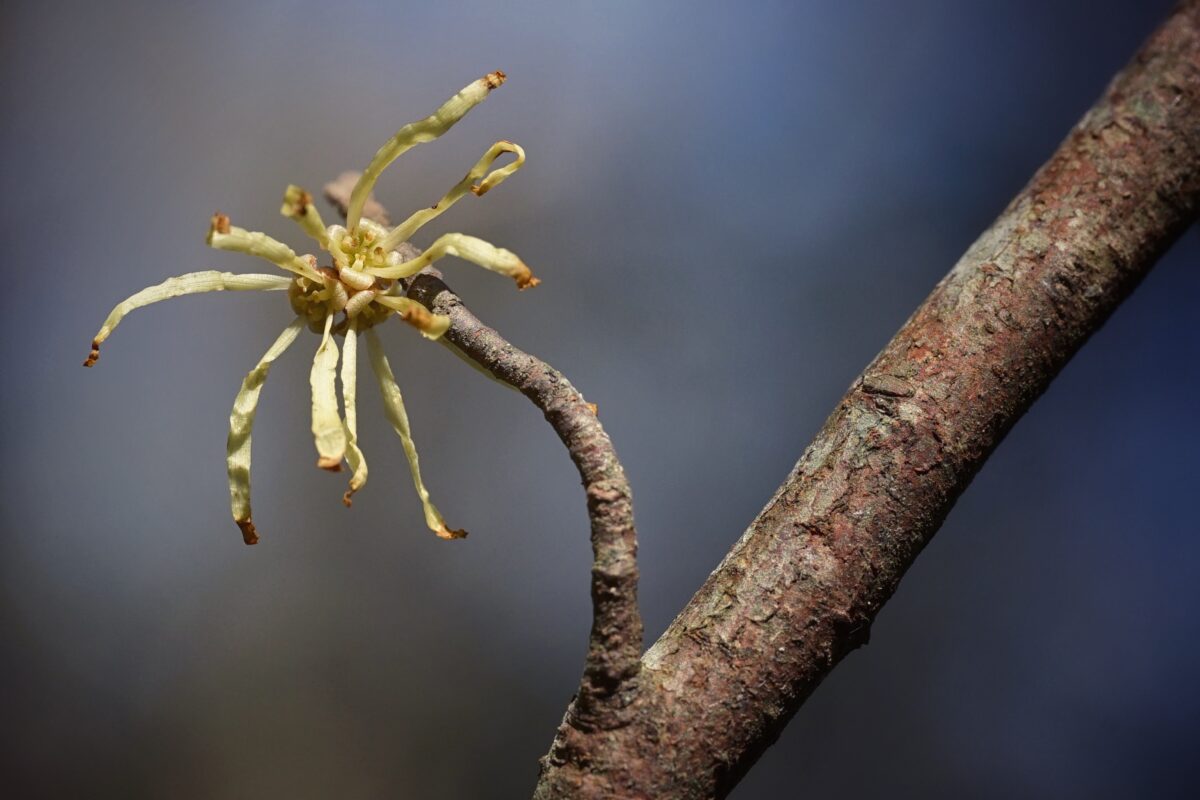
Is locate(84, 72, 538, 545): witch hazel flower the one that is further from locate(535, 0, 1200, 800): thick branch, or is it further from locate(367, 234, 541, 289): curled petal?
locate(535, 0, 1200, 800): thick branch

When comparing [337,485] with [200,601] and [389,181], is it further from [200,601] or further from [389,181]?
Result: [389,181]

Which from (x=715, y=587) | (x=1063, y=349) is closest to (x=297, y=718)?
(x=715, y=587)

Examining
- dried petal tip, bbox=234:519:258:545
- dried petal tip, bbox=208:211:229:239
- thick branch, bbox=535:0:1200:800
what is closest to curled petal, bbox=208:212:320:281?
dried petal tip, bbox=208:211:229:239

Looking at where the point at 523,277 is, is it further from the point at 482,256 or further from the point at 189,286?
the point at 189,286

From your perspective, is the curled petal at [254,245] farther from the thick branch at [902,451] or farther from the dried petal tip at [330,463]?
the thick branch at [902,451]

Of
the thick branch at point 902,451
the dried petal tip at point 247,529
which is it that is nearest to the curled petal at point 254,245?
the dried petal tip at point 247,529

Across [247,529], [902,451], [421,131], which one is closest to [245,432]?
[247,529]
